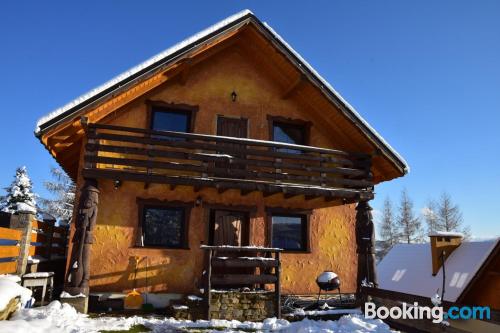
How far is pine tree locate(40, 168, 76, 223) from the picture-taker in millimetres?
29156

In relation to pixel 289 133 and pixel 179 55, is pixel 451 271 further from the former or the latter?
pixel 179 55

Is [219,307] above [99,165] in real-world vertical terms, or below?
below

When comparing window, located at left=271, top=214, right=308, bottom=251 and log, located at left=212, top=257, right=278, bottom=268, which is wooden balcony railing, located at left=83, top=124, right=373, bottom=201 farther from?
log, located at left=212, top=257, right=278, bottom=268

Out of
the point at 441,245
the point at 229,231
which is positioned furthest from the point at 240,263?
the point at 441,245

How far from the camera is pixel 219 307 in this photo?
9.27 metres

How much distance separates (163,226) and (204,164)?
96.5 inches

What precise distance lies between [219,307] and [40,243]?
622 cm

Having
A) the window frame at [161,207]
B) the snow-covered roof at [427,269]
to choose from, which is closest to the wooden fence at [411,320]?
the window frame at [161,207]

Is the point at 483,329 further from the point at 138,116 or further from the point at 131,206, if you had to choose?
the point at 138,116

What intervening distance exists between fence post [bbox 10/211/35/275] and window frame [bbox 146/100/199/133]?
4421mm

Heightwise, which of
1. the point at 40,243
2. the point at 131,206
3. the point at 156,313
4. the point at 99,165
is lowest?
the point at 156,313

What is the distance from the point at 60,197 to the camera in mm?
29797

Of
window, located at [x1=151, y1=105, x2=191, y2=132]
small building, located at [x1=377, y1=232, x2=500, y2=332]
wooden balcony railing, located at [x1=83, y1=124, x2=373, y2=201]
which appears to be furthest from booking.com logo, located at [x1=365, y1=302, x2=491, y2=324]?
window, located at [x1=151, y1=105, x2=191, y2=132]

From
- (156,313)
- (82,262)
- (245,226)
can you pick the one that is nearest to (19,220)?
(82,262)
